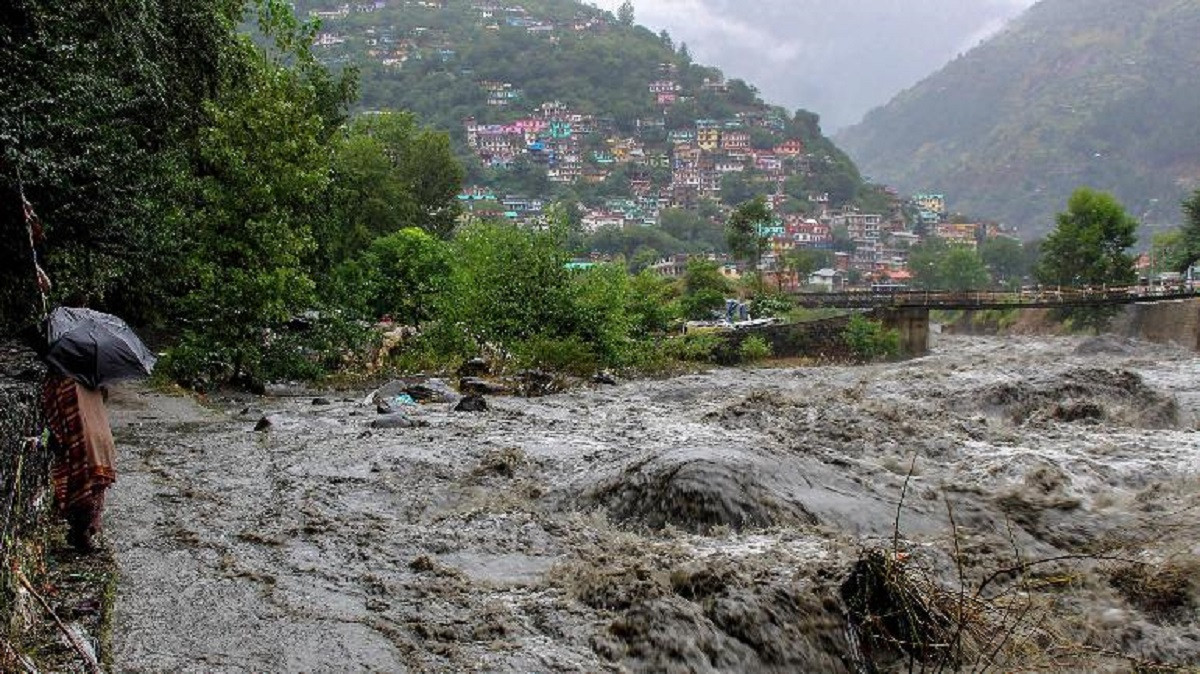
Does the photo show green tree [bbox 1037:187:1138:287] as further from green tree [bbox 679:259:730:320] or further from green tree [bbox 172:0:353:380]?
green tree [bbox 172:0:353:380]

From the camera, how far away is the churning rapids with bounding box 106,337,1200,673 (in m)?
5.47

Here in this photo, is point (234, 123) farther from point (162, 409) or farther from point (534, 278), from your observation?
point (534, 278)

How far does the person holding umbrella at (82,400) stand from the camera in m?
6.05

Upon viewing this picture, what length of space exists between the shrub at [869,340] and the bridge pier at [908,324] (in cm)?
105

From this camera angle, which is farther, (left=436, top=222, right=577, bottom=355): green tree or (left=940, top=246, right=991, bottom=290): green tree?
(left=940, top=246, right=991, bottom=290): green tree

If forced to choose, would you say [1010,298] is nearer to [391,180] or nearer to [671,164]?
[391,180]

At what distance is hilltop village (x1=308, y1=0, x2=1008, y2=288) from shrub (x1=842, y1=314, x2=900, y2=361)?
219 feet

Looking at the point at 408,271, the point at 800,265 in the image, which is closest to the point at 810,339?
the point at 408,271

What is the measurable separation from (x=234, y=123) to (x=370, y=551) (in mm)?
13302

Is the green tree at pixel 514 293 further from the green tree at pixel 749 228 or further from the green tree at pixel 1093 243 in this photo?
the green tree at pixel 1093 243

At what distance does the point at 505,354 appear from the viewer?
79.9ft

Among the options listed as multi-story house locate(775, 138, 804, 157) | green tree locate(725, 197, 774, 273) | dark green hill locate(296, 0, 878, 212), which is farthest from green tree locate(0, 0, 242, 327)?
multi-story house locate(775, 138, 804, 157)

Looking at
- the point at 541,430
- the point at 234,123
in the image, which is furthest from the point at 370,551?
the point at 234,123

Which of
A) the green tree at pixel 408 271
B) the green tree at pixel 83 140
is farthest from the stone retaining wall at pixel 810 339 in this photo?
the green tree at pixel 83 140
